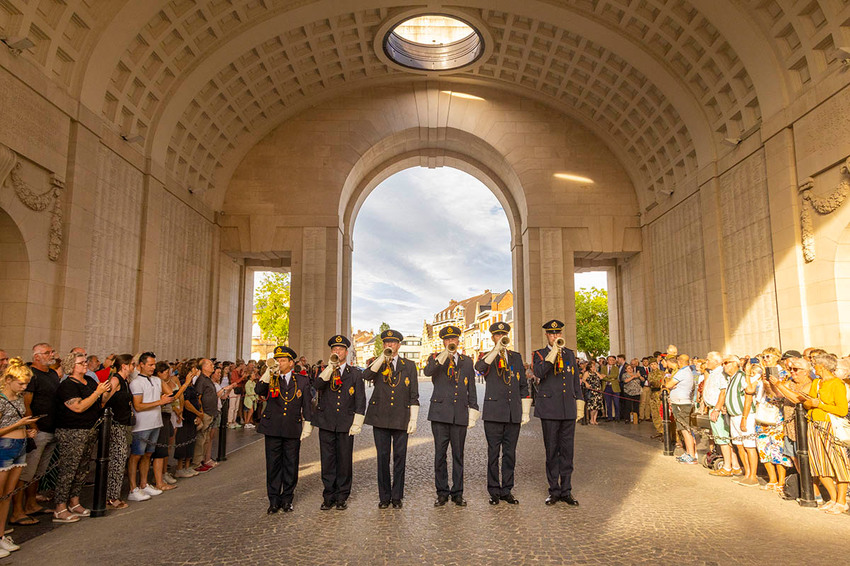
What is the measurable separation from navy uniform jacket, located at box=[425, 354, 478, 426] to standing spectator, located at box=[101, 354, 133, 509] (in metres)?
4.04

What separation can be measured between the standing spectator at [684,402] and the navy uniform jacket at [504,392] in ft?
14.2

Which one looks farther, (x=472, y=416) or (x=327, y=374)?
(x=472, y=416)

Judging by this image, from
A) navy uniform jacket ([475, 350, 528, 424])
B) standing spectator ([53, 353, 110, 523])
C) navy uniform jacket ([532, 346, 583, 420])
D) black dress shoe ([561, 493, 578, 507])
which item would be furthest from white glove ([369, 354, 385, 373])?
standing spectator ([53, 353, 110, 523])

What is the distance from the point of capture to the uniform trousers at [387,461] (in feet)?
23.1

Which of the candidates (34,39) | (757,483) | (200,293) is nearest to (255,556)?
(757,483)

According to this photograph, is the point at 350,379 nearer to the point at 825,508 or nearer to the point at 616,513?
the point at 616,513

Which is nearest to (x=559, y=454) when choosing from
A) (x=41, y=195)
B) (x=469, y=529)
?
(x=469, y=529)

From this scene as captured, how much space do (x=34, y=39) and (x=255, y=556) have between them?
43.1 feet

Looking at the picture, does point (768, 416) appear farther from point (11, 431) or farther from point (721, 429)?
point (11, 431)

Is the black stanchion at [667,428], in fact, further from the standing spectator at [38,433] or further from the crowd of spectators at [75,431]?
the standing spectator at [38,433]

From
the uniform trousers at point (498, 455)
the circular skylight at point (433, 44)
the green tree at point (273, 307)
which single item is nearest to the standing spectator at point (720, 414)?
the uniform trousers at point (498, 455)

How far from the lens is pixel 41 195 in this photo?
41.2 feet

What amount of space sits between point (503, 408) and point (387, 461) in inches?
65.6

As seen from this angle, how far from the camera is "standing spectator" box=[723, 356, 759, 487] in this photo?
8.38 meters
